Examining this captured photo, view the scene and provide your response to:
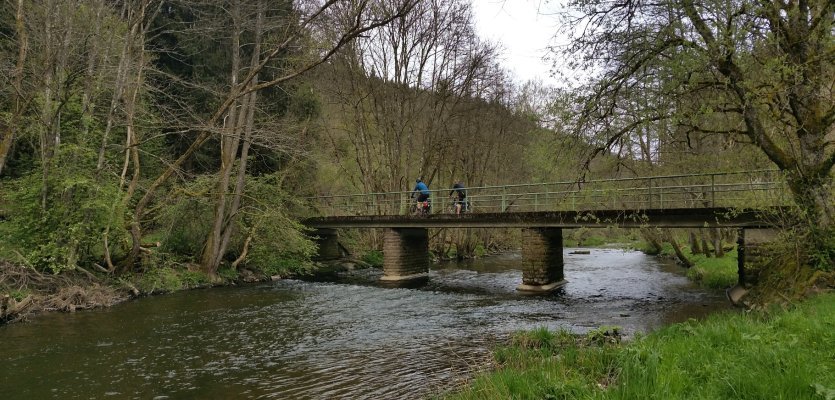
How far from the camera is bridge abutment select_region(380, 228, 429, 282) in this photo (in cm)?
2309

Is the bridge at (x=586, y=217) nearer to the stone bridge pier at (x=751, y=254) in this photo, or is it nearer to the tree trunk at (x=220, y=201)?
the stone bridge pier at (x=751, y=254)

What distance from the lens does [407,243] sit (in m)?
24.1

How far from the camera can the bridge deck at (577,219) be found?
1444 cm

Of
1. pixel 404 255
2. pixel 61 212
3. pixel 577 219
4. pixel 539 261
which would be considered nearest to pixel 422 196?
pixel 404 255

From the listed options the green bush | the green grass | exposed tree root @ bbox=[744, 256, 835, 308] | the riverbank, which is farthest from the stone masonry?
the green bush

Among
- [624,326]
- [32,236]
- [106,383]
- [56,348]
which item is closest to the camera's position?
[106,383]

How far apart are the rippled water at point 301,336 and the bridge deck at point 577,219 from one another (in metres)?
2.38

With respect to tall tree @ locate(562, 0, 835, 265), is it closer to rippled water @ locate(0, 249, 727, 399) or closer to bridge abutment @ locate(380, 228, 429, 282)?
rippled water @ locate(0, 249, 727, 399)

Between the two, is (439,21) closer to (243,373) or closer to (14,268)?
(14,268)

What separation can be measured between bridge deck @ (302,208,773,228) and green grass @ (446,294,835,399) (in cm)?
511

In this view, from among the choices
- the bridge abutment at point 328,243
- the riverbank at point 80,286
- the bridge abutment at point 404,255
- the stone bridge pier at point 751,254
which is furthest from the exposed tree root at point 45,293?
the stone bridge pier at point 751,254

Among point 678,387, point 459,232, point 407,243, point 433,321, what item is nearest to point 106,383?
point 433,321

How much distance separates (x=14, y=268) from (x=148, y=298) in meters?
3.77

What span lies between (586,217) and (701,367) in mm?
10823
